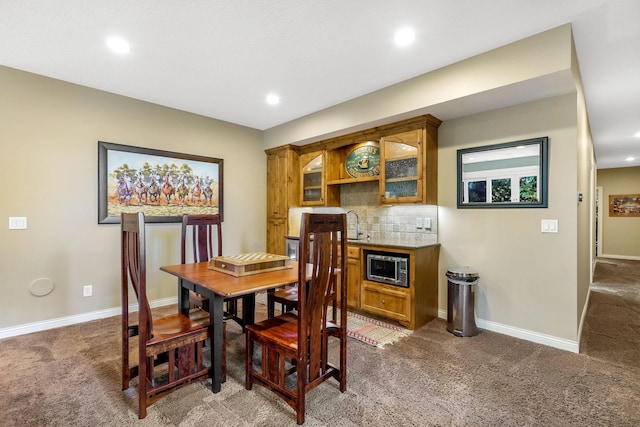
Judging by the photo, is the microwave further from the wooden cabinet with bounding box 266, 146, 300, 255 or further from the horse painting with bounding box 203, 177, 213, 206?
the horse painting with bounding box 203, 177, 213, 206

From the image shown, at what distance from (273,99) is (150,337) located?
2.98 m

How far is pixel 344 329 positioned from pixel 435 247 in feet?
6.28

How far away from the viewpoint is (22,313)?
3.03m

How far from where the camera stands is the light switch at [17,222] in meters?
2.97

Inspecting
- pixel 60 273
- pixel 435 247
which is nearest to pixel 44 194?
pixel 60 273

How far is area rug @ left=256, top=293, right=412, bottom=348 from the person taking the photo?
9.50ft

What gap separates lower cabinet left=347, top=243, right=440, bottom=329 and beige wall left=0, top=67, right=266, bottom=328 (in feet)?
8.05

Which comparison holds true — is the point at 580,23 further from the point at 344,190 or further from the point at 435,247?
the point at 344,190

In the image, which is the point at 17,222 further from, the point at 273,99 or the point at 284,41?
the point at 284,41

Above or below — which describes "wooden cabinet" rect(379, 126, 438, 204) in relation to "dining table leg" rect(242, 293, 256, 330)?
above

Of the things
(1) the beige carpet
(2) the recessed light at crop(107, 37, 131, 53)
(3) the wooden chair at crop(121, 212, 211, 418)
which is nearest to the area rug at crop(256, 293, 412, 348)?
(1) the beige carpet

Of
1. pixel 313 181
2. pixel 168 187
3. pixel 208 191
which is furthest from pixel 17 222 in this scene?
pixel 313 181

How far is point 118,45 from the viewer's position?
256cm

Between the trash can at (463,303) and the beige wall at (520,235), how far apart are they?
292 mm
